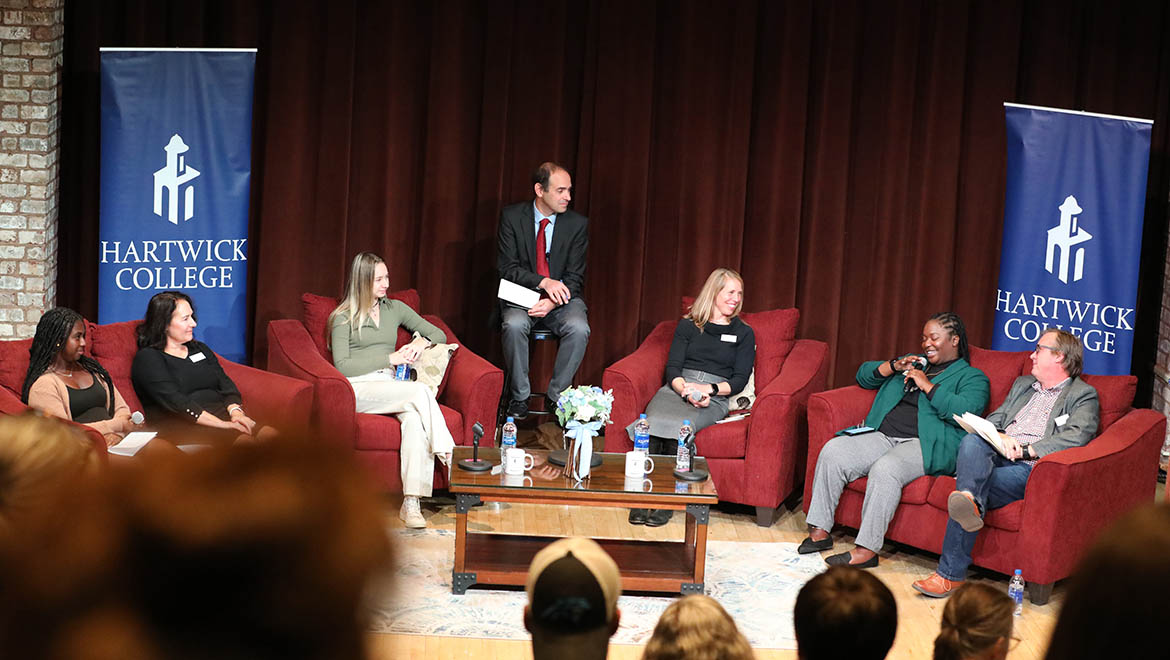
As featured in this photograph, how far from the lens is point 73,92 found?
20.7ft

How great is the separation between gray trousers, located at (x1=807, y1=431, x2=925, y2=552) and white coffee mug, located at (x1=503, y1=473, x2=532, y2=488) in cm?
132

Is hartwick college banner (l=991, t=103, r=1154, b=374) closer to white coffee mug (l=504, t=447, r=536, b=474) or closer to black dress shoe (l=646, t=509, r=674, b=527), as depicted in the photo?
black dress shoe (l=646, t=509, r=674, b=527)

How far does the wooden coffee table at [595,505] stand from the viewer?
4.57m

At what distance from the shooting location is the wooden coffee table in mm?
4570

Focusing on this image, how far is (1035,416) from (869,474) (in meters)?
0.76

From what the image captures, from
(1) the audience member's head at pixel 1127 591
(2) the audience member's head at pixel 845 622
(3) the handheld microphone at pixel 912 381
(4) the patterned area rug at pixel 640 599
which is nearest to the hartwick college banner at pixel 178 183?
(4) the patterned area rug at pixel 640 599

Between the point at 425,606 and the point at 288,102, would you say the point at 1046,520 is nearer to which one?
the point at 425,606

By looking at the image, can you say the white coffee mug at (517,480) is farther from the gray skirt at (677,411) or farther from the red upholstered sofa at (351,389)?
the gray skirt at (677,411)

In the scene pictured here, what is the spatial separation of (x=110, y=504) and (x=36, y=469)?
0.43 meters

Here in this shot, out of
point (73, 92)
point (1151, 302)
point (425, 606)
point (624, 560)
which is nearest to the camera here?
point (425, 606)

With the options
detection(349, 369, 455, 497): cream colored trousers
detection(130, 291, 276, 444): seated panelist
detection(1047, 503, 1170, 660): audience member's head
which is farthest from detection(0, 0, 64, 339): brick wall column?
detection(1047, 503, 1170, 660): audience member's head

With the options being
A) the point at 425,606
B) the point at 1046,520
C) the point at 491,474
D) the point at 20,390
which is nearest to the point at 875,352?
the point at 1046,520

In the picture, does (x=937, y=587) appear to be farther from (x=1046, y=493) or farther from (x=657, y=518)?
(x=657, y=518)

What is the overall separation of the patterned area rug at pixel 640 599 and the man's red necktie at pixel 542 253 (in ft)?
5.52
